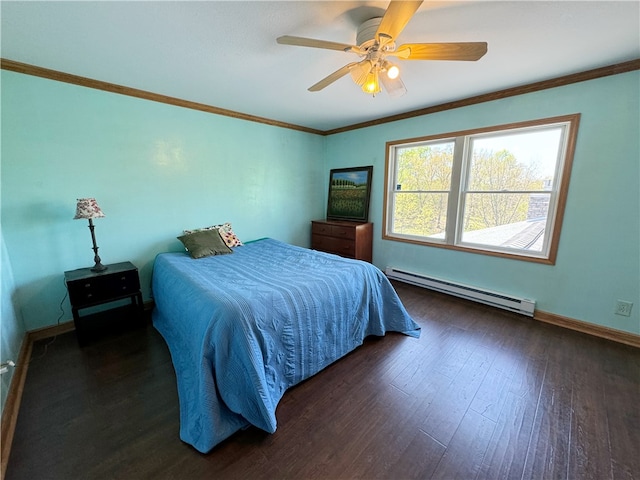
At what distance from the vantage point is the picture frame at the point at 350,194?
3.99m

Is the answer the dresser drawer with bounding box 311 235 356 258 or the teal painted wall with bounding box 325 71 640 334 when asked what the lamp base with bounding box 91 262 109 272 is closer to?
the dresser drawer with bounding box 311 235 356 258

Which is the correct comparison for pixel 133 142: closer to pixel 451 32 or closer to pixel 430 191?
pixel 451 32

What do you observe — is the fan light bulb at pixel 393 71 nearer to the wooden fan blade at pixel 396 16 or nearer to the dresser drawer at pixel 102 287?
the wooden fan blade at pixel 396 16

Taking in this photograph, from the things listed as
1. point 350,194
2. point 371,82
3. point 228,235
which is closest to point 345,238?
point 350,194

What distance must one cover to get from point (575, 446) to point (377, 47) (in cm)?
247

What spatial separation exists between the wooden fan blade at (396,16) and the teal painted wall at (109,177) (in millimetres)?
2487

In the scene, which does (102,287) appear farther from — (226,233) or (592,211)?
(592,211)

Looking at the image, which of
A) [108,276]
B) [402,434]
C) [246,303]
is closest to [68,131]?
[108,276]

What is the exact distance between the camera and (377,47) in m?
1.54

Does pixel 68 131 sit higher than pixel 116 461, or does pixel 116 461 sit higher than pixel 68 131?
pixel 68 131

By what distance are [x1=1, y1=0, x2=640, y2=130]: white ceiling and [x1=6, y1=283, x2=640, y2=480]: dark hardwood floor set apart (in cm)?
231

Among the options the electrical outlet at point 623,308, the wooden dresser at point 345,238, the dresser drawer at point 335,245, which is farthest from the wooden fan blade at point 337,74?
the electrical outlet at point 623,308

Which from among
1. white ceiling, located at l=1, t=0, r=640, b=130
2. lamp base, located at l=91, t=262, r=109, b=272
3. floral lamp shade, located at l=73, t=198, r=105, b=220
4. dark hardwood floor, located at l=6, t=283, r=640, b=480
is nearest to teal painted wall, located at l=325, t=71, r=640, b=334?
white ceiling, located at l=1, t=0, r=640, b=130

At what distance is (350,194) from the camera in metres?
4.18
